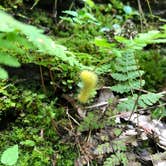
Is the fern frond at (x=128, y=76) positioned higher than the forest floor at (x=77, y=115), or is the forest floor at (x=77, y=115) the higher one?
the fern frond at (x=128, y=76)

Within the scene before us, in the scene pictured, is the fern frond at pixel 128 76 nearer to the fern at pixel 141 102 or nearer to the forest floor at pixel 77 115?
the forest floor at pixel 77 115

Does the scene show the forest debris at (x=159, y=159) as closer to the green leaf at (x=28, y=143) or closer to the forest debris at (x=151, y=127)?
the forest debris at (x=151, y=127)

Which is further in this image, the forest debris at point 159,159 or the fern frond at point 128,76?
the fern frond at point 128,76

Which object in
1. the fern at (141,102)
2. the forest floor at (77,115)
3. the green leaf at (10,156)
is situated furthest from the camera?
the fern at (141,102)

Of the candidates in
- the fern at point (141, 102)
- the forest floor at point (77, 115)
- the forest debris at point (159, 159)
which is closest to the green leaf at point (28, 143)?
the forest floor at point (77, 115)

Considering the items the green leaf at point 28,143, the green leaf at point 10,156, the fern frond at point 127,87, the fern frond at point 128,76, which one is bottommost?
the green leaf at point 28,143

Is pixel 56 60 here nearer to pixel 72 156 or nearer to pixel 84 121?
pixel 84 121

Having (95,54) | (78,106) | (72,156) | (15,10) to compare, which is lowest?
(72,156)

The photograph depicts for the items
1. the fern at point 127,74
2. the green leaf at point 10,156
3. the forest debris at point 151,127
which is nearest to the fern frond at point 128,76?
the fern at point 127,74

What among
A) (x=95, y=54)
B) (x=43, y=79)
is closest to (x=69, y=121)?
(x=43, y=79)

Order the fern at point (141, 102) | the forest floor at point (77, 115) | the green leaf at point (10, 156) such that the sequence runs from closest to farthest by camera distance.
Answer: the green leaf at point (10, 156) → the forest floor at point (77, 115) → the fern at point (141, 102)
